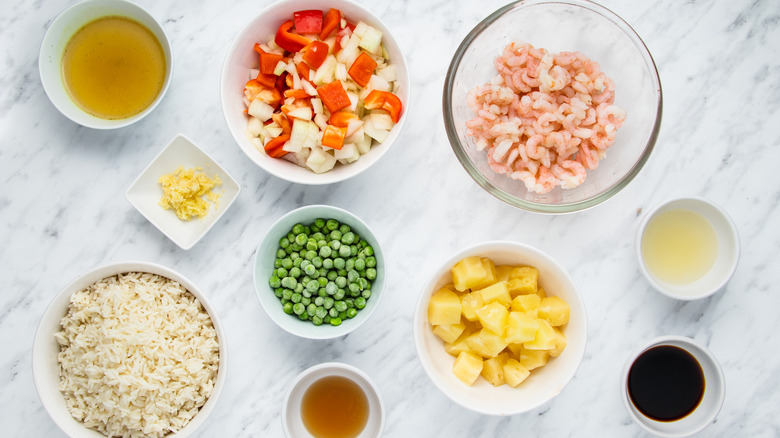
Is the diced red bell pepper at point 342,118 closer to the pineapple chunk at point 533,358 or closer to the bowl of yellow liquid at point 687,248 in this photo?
the pineapple chunk at point 533,358

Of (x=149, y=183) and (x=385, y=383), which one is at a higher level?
(x=149, y=183)

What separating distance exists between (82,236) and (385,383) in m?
1.25

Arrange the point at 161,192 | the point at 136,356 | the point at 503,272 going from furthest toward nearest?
the point at 161,192, the point at 503,272, the point at 136,356

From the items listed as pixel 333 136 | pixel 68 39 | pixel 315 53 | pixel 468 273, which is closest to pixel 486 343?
pixel 468 273

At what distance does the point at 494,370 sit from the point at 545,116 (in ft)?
2.76

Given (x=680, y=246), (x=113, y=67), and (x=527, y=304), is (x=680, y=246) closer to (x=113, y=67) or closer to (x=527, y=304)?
(x=527, y=304)

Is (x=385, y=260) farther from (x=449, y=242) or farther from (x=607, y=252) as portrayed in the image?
(x=607, y=252)

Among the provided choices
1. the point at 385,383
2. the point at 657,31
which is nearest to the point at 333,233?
the point at 385,383

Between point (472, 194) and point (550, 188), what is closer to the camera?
point (550, 188)

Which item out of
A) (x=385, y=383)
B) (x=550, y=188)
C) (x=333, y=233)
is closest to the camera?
(x=550, y=188)

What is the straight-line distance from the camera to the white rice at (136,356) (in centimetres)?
201

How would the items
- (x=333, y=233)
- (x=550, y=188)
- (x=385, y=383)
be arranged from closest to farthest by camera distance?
(x=550, y=188), (x=333, y=233), (x=385, y=383)

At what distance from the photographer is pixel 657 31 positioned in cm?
231

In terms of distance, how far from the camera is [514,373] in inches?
79.6
